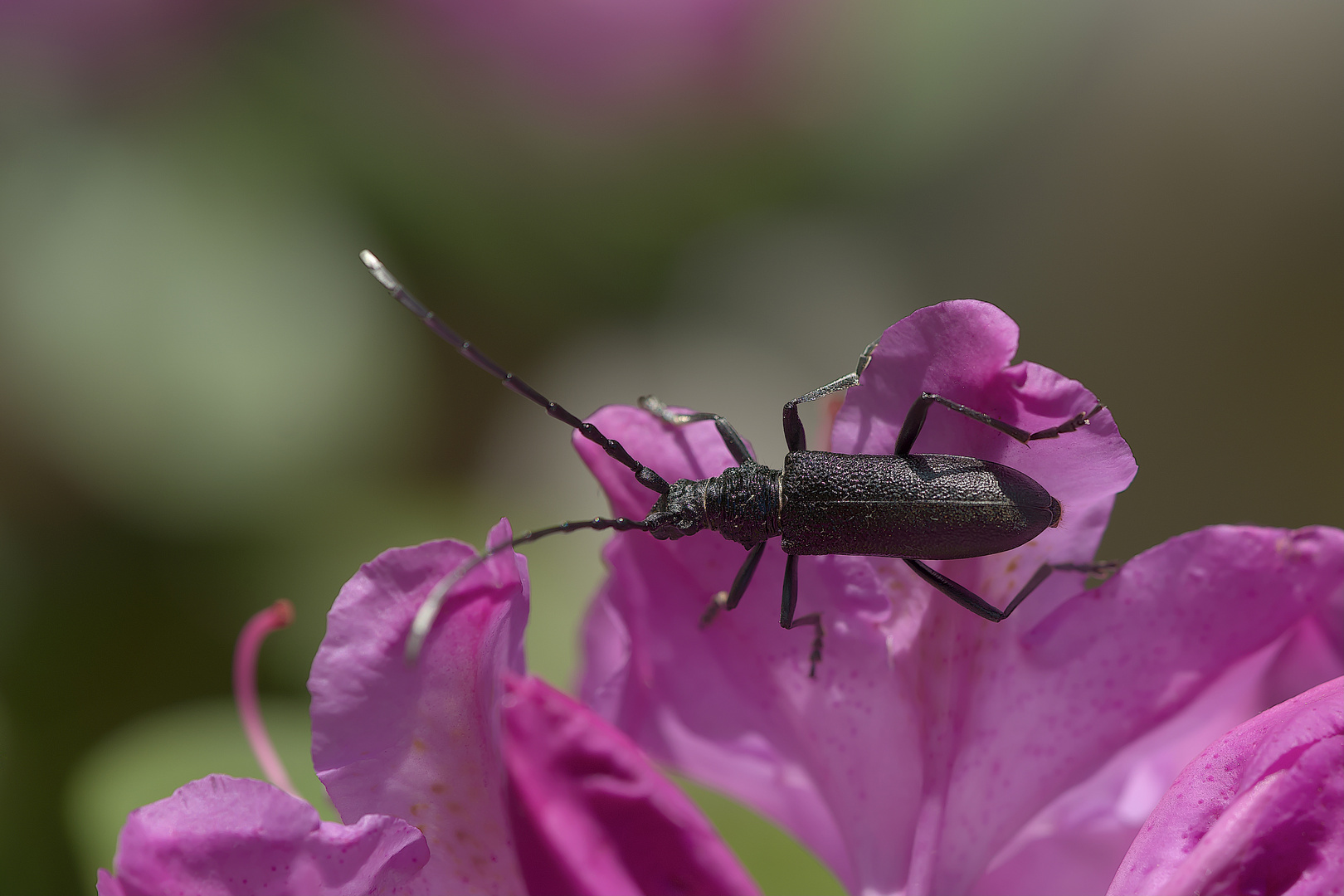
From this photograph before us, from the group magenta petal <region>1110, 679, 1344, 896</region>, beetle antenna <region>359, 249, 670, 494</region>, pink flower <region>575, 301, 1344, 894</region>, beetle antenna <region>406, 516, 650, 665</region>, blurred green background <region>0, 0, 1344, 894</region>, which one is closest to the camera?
magenta petal <region>1110, 679, 1344, 896</region>

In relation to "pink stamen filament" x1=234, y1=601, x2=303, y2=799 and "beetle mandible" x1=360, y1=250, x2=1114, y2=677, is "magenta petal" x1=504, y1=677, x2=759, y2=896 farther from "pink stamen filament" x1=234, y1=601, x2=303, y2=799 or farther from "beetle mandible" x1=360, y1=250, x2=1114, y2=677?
"pink stamen filament" x1=234, y1=601, x2=303, y2=799

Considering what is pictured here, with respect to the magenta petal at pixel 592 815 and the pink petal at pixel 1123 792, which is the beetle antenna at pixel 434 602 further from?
the pink petal at pixel 1123 792

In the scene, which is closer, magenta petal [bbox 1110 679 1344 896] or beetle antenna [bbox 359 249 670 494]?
magenta petal [bbox 1110 679 1344 896]

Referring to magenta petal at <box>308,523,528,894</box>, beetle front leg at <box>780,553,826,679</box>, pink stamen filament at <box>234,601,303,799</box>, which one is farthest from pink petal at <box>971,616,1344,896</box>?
pink stamen filament at <box>234,601,303,799</box>

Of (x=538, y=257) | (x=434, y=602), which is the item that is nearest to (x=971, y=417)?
(x=434, y=602)

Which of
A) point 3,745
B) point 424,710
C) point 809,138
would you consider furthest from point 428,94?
point 424,710

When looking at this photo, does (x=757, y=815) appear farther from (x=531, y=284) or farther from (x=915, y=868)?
(x=531, y=284)

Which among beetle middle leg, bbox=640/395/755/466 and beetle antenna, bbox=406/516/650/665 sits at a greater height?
beetle antenna, bbox=406/516/650/665

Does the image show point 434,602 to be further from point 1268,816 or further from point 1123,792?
point 1123,792

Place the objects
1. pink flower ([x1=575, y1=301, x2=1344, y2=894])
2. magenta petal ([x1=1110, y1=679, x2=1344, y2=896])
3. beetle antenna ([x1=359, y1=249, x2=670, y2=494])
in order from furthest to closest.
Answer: beetle antenna ([x1=359, y1=249, x2=670, y2=494]) < pink flower ([x1=575, y1=301, x2=1344, y2=894]) < magenta petal ([x1=1110, y1=679, x2=1344, y2=896])
